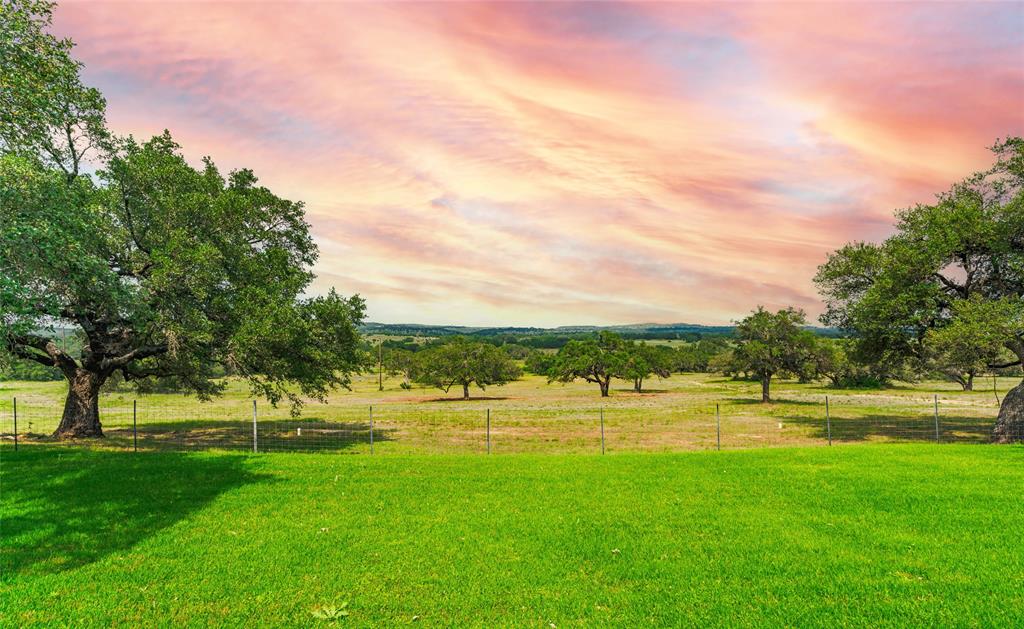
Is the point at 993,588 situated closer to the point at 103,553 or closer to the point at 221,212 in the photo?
the point at 103,553

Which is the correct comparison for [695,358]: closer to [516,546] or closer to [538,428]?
[538,428]

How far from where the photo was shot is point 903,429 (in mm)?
26844

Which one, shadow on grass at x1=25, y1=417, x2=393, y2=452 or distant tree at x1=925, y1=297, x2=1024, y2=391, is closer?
distant tree at x1=925, y1=297, x2=1024, y2=391

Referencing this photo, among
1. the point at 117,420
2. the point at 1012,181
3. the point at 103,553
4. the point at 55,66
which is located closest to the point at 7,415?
the point at 117,420

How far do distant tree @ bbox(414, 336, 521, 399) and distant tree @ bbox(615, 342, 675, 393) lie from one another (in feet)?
50.4


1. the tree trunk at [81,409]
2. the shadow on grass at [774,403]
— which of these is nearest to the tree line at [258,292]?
the tree trunk at [81,409]

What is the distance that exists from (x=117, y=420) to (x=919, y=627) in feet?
138

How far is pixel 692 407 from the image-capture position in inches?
1796

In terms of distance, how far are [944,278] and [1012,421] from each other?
264 inches

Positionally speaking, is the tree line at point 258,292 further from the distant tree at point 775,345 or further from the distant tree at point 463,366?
the distant tree at point 463,366

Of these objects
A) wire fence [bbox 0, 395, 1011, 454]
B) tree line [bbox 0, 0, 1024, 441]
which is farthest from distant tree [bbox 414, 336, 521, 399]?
tree line [bbox 0, 0, 1024, 441]

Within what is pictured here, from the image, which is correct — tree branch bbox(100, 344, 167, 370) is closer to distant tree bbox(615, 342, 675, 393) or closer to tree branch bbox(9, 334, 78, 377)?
tree branch bbox(9, 334, 78, 377)

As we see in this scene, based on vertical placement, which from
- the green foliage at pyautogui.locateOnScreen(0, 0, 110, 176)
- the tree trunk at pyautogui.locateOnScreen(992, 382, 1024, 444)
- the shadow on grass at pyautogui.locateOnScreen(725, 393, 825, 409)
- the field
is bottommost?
the shadow on grass at pyautogui.locateOnScreen(725, 393, 825, 409)

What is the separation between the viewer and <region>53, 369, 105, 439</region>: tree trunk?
73.8ft
